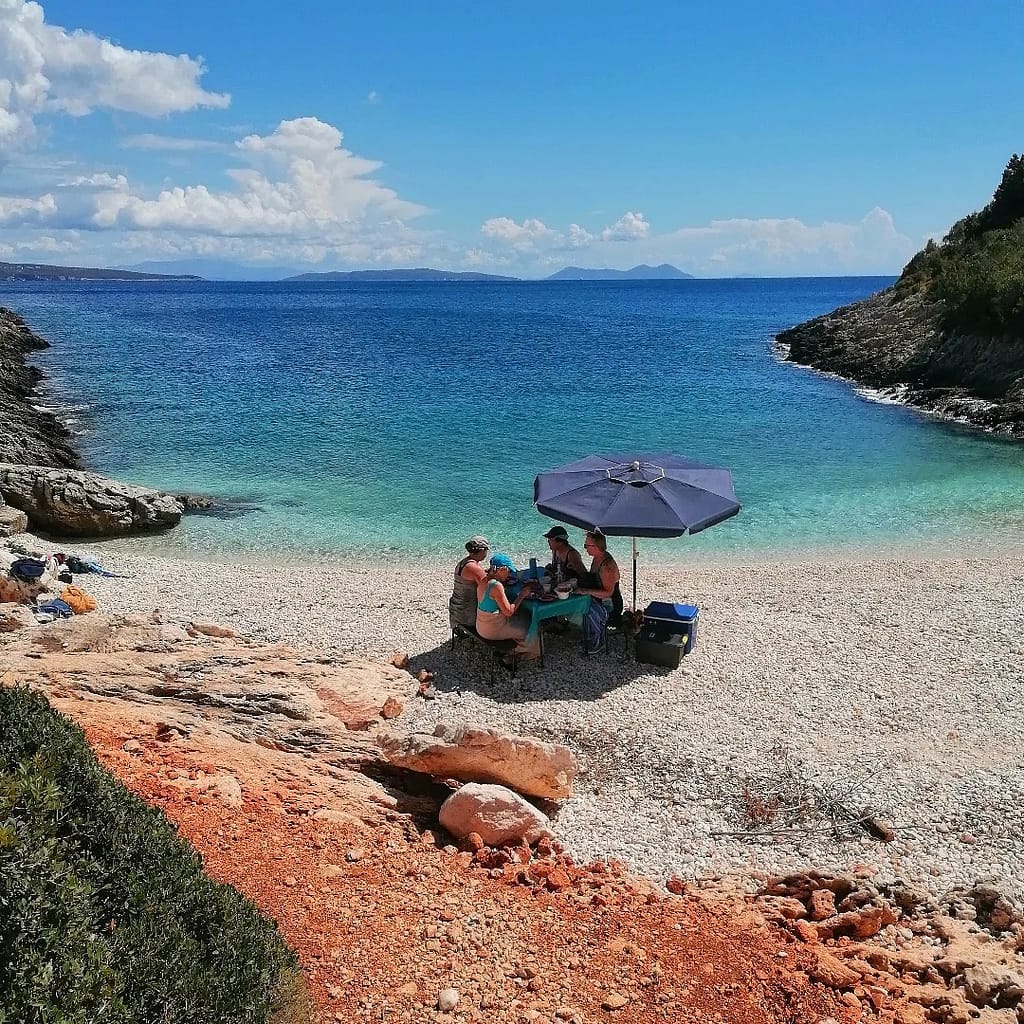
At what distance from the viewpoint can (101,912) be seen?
413 cm

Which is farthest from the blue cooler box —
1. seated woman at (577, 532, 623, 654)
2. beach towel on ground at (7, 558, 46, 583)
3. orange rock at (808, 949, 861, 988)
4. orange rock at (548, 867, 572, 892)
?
beach towel on ground at (7, 558, 46, 583)

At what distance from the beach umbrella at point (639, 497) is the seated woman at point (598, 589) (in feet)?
2.37

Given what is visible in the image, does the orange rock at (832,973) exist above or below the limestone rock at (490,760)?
below

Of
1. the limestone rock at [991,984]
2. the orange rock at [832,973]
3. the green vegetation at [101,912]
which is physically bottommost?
the limestone rock at [991,984]

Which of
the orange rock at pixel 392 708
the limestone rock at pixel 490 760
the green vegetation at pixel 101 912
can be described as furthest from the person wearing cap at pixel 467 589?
the green vegetation at pixel 101 912

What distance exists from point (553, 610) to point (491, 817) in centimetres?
470

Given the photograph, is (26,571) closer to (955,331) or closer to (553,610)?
(553,610)

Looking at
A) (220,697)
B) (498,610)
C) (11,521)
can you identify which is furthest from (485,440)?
(220,697)

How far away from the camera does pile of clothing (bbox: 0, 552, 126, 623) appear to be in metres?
12.3

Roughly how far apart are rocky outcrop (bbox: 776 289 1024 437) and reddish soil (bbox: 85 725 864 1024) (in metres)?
32.5

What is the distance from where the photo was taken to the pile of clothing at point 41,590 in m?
12.3

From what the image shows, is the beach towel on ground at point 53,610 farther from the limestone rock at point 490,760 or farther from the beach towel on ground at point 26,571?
the limestone rock at point 490,760

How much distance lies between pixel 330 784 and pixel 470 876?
183 cm

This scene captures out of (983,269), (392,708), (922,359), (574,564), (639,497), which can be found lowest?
(392,708)
